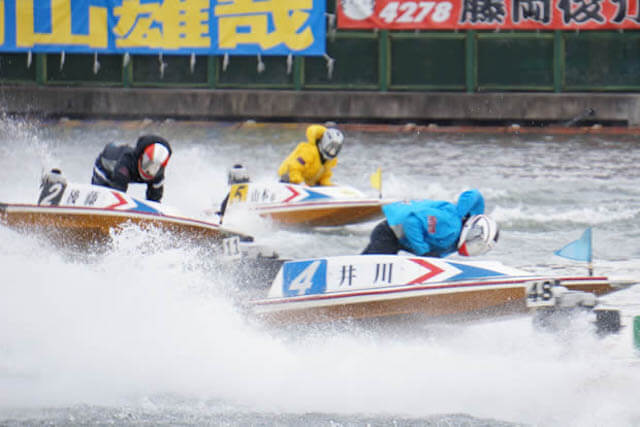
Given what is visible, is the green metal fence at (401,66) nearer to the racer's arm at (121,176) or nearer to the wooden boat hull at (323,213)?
the wooden boat hull at (323,213)

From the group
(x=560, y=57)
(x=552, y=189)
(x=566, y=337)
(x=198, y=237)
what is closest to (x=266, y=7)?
(x=560, y=57)

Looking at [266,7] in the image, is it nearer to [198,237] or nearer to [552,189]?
[552,189]

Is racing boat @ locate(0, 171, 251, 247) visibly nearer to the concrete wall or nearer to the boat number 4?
the boat number 4

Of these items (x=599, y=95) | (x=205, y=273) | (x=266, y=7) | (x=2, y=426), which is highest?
(x=266, y=7)

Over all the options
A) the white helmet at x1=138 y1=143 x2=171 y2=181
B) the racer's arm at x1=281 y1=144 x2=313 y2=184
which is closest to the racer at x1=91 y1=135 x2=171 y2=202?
the white helmet at x1=138 y1=143 x2=171 y2=181

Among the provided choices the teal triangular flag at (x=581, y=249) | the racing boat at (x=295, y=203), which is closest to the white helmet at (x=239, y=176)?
the racing boat at (x=295, y=203)

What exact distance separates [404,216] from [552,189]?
8506 mm

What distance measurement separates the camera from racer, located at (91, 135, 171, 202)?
12.3m

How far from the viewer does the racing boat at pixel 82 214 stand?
12273 mm

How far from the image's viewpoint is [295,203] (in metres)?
14.7

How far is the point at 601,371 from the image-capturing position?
8.42m

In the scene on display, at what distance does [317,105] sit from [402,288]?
14888mm

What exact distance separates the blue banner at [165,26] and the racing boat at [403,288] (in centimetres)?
1462

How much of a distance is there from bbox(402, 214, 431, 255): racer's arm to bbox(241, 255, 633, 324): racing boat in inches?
14.1
